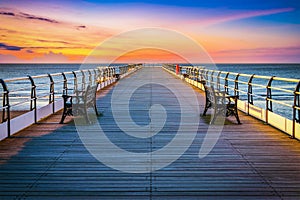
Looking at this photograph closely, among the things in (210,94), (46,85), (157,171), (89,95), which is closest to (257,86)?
(46,85)

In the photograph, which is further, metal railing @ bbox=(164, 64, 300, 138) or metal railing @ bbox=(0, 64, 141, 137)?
metal railing @ bbox=(0, 64, 141, 137)

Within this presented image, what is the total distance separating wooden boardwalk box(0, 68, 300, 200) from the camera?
4383 mm

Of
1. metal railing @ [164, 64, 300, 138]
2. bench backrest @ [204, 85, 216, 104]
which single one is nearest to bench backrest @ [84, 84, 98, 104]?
bench backrest @ [204, 85, 216, 104]

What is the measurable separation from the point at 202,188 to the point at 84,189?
4.23ft

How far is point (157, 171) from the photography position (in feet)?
17.2

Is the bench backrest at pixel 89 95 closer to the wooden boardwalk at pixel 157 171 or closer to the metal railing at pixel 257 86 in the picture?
the wooden boardwalk at pixel 157 171

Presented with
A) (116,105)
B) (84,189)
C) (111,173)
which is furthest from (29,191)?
(116,105)

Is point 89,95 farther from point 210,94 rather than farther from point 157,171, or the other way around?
point 157,171

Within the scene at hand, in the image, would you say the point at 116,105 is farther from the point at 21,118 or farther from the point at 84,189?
the point at 84,189

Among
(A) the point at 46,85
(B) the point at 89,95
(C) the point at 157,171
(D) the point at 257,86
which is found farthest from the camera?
(D) the point at 257,86

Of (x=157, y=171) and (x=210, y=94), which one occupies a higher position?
(x=210, y=94)

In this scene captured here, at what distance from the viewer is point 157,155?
6145 mm

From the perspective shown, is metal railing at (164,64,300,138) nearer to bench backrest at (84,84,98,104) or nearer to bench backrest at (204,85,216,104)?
bench backrest at (204,85,216,104)

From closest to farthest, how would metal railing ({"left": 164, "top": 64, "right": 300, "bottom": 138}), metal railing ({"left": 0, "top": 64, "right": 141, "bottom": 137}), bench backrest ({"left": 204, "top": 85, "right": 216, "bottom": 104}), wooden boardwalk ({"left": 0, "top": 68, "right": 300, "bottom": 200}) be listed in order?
wooden boardwalk ({"left": 0, "top": 68, "right": 300, "bottom": 200}) → metal railing ({"left": 164, "top": 64, "right": 300, "bottom": 138}) → metal railing ({"left": 0, "top": 64, "right": 141, "bottom": 137}) → bench backrest ({"left": 204, "top": 85, "right": 216, "bottom": 104})
